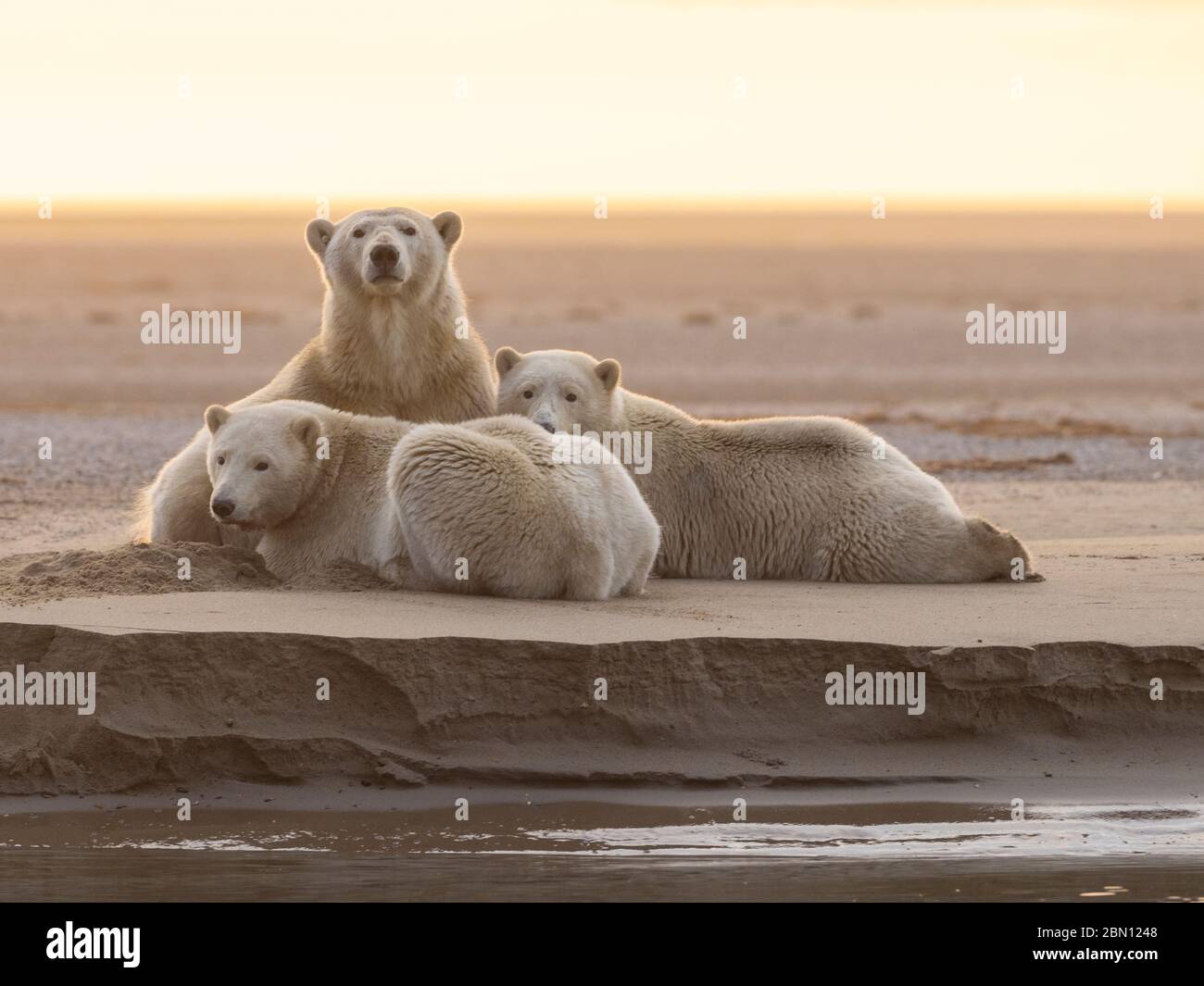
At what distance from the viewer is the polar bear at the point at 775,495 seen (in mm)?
10055

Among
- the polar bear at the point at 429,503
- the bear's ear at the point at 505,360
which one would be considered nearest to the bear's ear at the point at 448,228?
the bear's ear at the point at 505,360

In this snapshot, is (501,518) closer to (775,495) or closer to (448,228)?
(775,495)

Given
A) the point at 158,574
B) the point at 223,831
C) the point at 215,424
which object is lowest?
the point at 223,831

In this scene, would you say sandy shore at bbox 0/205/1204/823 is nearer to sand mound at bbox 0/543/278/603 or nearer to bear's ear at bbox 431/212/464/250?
sand mound at bbox 0/543/278/603

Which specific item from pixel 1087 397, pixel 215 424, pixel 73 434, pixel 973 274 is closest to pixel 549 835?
pixel 215 424

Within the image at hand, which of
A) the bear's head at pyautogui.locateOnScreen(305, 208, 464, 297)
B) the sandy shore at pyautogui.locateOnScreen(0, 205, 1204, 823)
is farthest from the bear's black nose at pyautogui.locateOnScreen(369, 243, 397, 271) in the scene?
the sandy shore at pyautogui.locateOnScreen(0, 205, 1204, 823)

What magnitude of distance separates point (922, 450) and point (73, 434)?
338 inches

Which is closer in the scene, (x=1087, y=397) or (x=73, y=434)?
(x=73, y=434)

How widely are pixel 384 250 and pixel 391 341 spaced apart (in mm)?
576

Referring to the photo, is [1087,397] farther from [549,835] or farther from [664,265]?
[664,265]

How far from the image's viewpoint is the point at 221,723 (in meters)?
7.72

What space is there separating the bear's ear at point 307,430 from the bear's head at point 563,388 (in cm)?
132

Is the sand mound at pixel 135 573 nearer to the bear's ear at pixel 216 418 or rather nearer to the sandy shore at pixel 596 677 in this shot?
the sandy shore at pixel 596 677

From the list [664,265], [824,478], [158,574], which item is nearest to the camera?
[158,574]
